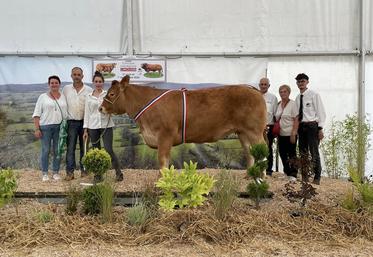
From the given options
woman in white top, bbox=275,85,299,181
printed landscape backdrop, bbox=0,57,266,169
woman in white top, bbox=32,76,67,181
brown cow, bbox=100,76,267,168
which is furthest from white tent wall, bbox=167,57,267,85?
woman in white top, bbox=32,76,67,181

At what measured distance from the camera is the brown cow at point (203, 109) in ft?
23.0

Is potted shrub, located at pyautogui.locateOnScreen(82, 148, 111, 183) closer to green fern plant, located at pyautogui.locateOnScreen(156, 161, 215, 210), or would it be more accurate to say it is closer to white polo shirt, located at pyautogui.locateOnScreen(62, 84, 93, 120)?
green fern plant, located at pyautogui.locateOnScreen(156, 161, 215, 210)

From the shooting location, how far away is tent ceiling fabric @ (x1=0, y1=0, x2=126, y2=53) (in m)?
9.14

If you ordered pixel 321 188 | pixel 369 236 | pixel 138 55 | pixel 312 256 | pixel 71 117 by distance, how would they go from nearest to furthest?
pixel 312 256, pixel 369 236, pixel 321 188, pixel 71 117, pixel 138 55

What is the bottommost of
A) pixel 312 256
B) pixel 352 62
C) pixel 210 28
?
pixel 312 256

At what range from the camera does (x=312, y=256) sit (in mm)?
4332

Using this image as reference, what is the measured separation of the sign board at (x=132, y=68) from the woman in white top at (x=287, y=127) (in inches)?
102

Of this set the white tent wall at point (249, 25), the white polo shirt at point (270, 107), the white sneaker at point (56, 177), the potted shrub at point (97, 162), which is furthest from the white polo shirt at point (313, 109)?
the white sneaker at point (56, 177)

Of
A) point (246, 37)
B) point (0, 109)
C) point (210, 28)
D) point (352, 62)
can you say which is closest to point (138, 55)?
point (210, 28)

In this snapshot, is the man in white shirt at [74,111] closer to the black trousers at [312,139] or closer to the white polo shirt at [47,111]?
the white polo shirt at [47,111]

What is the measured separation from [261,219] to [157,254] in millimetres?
1288

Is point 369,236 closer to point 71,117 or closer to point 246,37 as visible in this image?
point 71,117

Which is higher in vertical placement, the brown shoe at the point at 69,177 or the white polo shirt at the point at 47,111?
the white polo shirt at the point at 47,111

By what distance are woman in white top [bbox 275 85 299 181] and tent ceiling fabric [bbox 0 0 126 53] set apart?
137 inches
